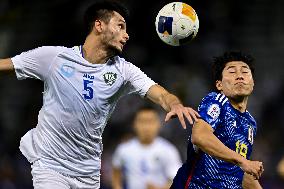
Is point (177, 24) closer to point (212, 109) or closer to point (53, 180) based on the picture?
point (212, 109)

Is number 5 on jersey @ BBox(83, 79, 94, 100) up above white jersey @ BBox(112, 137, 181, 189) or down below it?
below

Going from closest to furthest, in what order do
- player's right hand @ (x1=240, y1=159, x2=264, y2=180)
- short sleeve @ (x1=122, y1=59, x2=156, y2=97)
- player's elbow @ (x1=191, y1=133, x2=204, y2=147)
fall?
player's right hand @ (x1=240, y1=159, x2=264, y2=180) → player's elbow @ (x1=191, y1=133, x2=204, y2=147) → short sleeve @ (x1=122, y1=59, x2=156, y2=97)

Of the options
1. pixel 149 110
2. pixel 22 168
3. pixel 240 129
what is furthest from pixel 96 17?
pixel 22 168

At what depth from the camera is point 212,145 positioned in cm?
561

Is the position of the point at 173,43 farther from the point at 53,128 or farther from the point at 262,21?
the point at 262,21

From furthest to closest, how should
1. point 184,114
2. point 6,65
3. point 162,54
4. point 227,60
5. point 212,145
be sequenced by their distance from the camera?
point 162,54
point 227,60
point 6,65
point 212,145
point 184,114

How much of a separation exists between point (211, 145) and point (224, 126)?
58cm

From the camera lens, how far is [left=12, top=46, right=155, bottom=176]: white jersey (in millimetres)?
6363

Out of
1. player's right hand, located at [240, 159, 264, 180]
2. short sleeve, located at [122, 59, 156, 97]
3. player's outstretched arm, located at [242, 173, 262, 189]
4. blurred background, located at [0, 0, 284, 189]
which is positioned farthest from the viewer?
blurred background, located at [0, 0, 284, 189]

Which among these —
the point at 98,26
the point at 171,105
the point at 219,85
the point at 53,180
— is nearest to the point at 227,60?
the point at 219,85

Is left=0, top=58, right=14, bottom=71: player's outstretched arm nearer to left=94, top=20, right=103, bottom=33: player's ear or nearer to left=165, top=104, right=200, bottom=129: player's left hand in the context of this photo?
left=94, top=20, right=103, bottom=33: player's ear

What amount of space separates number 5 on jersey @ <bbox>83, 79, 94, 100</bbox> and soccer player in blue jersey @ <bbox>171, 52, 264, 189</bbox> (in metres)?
0.89

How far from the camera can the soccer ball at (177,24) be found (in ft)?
22.1

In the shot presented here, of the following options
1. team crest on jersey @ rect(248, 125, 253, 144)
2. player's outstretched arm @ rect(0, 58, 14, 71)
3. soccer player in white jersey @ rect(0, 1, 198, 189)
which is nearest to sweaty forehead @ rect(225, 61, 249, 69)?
team crest on jersey @ rect(248, 125, 253, 144)
